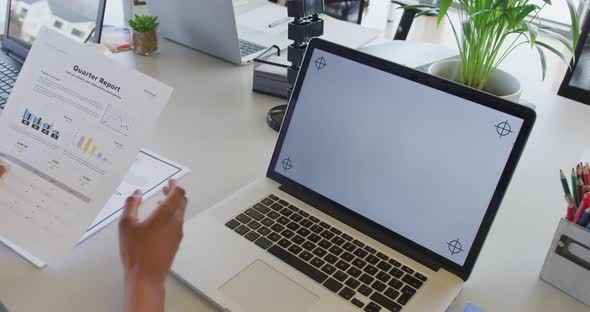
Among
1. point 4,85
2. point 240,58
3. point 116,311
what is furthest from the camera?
point 240,58

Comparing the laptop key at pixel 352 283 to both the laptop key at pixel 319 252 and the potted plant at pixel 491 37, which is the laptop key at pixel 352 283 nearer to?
the laptop key at pixel 319 252

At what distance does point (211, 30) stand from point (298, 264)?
807mm

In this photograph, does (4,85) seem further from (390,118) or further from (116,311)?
(390,118)

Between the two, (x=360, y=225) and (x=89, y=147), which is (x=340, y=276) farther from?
(x=89, y=147)

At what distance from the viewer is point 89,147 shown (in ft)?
2.33

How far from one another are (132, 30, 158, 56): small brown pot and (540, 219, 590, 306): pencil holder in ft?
3.61

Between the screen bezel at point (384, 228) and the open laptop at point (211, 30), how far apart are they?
482 millimetres

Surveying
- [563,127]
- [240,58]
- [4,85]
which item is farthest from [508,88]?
[4,85]

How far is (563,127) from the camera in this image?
1.14m

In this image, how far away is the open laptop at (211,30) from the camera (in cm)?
121

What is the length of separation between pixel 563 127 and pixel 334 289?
805mm

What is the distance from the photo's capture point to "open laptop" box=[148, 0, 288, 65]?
3.96 ft

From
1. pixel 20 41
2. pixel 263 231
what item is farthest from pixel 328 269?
pixel 20 41

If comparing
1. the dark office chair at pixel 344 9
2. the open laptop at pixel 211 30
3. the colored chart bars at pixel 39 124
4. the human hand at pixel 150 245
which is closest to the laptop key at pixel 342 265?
the human hand at pixel 150 245
